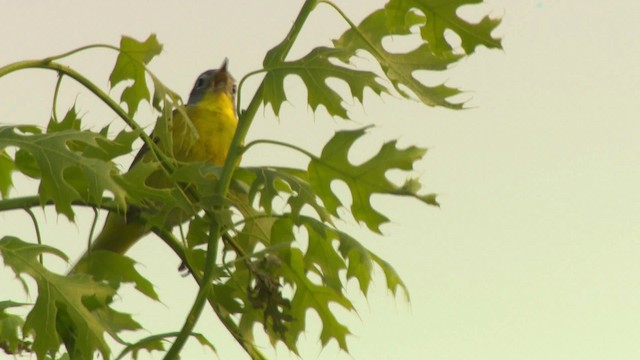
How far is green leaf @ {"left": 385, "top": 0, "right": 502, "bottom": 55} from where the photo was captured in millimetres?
2111

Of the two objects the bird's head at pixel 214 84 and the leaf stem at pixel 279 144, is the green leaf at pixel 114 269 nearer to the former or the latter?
the leaf stem at pixel 279 144

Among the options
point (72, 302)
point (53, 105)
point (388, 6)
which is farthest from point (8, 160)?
point (388, 6)

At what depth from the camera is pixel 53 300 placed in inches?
76.3

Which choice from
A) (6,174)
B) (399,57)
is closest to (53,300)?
(6,174)

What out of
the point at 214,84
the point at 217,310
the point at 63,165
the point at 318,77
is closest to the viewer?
the point at 63,165

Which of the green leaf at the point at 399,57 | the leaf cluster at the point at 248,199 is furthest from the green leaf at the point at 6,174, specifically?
the green leaf at the point at 399,57

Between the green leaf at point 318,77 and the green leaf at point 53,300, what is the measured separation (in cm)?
49

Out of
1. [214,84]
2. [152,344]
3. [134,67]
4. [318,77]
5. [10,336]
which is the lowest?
[152,344]

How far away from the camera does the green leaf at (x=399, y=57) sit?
6.64 feet

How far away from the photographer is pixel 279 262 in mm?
1993

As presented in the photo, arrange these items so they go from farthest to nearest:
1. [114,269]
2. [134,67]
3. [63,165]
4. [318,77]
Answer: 1. [134,67]
2. [114,269]
3. [318,77]
4. [63,165]

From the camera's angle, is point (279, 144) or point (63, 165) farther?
point (279, 144)

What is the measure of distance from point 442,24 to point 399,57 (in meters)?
0.14

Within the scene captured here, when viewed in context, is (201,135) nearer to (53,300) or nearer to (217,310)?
(217,310)
